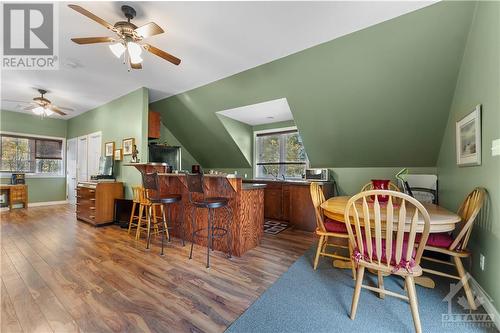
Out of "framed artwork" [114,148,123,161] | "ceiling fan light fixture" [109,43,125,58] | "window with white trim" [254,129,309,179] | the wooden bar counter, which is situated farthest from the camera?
"window with white trim" [254,129,309,179]

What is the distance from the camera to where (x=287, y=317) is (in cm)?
153

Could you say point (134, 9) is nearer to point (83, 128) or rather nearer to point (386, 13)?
point (386, 13)

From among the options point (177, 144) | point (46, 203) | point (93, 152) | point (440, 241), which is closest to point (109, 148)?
point (93, 152)

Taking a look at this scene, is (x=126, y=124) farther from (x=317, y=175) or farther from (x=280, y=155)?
(x=317, y=175)

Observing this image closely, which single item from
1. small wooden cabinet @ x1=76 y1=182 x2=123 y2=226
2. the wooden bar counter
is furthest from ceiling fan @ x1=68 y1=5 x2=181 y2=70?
small wooden cabinet @ x1=76 y1=182 x2=123 y2=226

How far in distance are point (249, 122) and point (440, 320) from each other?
470 cm

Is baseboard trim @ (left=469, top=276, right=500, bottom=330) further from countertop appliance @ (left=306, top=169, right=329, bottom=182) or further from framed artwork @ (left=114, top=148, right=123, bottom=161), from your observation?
framed artwork @ (left=114, top=148, right=123, bottom=161)

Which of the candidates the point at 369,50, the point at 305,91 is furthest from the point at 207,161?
the point at 369,50

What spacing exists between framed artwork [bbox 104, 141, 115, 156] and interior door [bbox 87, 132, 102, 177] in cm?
47

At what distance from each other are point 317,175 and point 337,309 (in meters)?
2.83

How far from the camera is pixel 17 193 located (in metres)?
5.38

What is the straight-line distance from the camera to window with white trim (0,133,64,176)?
554cm

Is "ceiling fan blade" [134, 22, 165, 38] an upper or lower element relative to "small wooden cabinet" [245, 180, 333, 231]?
upper

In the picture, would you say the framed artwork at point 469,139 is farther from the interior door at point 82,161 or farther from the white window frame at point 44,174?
the white window frame at point 44,174
